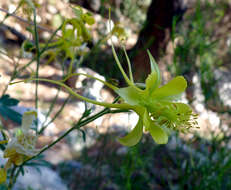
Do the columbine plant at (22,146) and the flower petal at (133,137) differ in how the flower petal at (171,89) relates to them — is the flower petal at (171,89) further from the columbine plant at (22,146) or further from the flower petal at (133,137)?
the columbine plant at (22,146)

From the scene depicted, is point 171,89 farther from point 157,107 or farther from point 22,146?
point 22,146

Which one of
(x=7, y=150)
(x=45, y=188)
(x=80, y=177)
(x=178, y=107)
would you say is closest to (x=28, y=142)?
(x=7, y=150)

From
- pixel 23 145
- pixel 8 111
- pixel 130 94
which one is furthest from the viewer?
pixel 8 111

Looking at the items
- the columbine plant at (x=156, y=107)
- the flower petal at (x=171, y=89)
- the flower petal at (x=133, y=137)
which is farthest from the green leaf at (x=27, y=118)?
the flower petal at (x=171, y=89)

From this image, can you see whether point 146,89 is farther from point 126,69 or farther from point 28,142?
point 28,142

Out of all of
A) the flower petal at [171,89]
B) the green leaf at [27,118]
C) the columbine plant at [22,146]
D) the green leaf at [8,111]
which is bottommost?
the columbine plant at [22,146]

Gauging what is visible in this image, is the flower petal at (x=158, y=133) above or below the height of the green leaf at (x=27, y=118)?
below

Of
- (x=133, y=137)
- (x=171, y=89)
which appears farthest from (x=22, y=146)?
(x=171, y=89)
